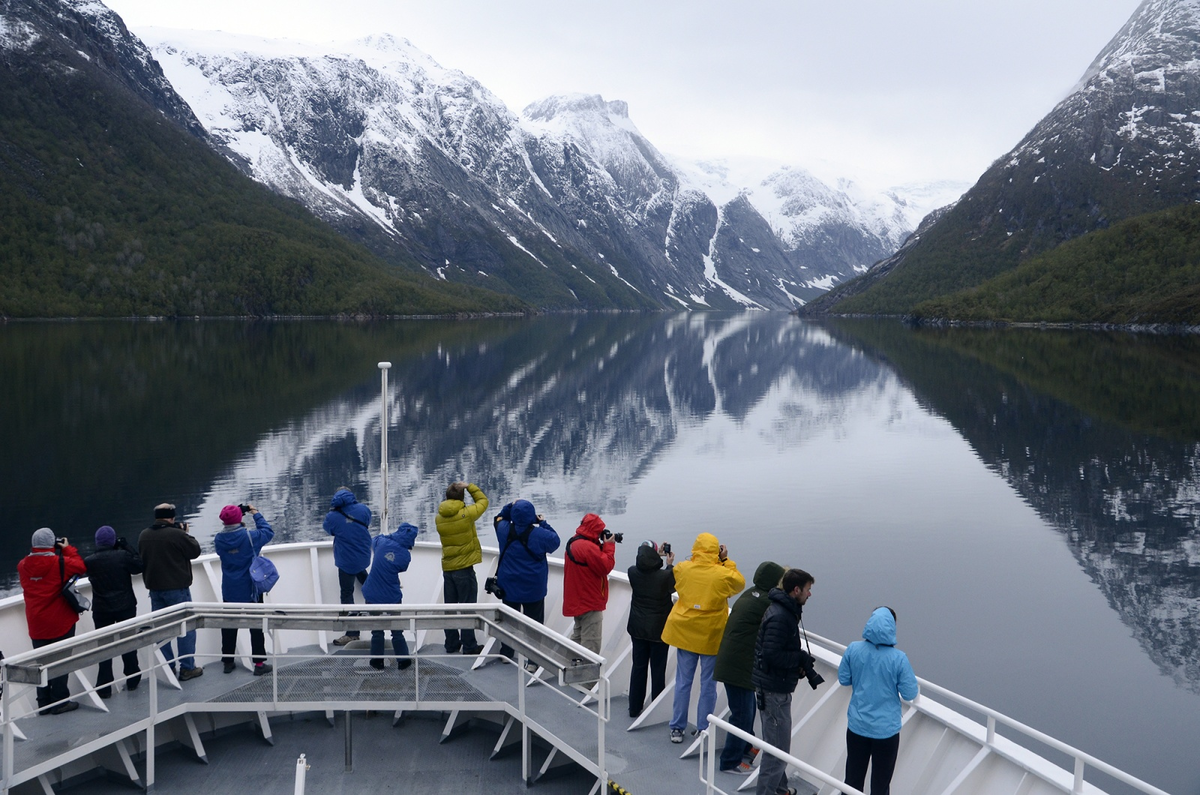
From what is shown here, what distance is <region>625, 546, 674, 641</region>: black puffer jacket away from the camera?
436 inches

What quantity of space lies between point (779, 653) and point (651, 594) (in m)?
2.43

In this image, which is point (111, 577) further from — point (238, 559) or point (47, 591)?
point (238, 559)

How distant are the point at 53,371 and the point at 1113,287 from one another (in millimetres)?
145525

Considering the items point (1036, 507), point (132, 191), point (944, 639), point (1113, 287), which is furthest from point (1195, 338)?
point (132, 191)

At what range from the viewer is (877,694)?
28.6ft

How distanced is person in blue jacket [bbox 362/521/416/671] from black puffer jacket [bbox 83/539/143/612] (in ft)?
9.88

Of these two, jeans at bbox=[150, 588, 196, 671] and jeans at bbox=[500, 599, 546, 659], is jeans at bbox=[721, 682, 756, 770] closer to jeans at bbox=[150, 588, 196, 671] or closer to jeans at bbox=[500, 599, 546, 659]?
jeans at bbox=[500, 599, 546, 659]

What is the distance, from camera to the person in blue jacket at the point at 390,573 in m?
12.1

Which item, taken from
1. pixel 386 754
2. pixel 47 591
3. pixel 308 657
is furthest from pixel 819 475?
pixel 47 591

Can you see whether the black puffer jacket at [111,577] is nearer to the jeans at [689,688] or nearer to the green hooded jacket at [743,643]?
the jeans at [689,688]

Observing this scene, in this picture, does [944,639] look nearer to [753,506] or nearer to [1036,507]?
[753,506]

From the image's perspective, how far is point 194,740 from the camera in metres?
10.9

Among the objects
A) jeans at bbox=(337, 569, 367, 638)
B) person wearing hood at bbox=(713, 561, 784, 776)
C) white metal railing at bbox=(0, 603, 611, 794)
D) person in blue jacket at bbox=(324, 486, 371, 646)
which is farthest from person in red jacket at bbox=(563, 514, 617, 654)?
jeans at bbox=(337, 569, 367, 638)

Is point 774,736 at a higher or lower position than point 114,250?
lower
